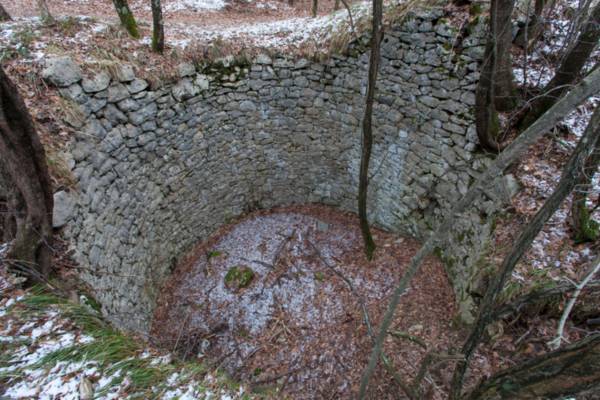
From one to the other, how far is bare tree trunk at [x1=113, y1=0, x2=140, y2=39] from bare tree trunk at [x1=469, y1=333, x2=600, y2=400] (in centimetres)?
530

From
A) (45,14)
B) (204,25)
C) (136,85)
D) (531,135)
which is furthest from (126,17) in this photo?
(531,135)

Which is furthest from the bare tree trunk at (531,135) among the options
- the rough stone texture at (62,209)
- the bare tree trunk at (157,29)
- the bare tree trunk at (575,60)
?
the bare tree trunk at (157,29)

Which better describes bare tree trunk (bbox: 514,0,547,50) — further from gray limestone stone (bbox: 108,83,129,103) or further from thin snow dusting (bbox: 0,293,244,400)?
gray limestone stone (bbox: 108,83,129,103)

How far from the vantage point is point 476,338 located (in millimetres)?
2016

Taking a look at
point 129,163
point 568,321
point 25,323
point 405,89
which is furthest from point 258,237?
point 568,321

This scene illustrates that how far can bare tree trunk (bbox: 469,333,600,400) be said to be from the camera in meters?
1.35

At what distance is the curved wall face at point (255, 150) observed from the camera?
12.0 ft

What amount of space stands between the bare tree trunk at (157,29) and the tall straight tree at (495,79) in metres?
3.71

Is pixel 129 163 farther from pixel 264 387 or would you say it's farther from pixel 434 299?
pixel 434 299

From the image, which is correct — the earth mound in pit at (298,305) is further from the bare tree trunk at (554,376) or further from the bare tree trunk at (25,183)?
the bare tree trunk at (25,183)

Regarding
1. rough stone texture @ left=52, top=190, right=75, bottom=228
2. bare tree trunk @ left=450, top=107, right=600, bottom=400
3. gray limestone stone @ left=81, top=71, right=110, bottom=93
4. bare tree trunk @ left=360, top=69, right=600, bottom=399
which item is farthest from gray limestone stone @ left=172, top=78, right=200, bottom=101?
bare tree trunk @ left=450, top=107, right=600, bottom=400

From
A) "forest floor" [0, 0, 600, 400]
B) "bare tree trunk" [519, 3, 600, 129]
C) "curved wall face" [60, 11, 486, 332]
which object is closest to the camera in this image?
"forest floor" [0, 0, 600, 400]

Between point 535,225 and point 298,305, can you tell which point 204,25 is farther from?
point 535,225

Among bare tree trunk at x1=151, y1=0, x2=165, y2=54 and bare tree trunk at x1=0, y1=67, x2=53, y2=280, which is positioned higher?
bare tree trunk at x1=151, y1=0, x2=165, y2=54
